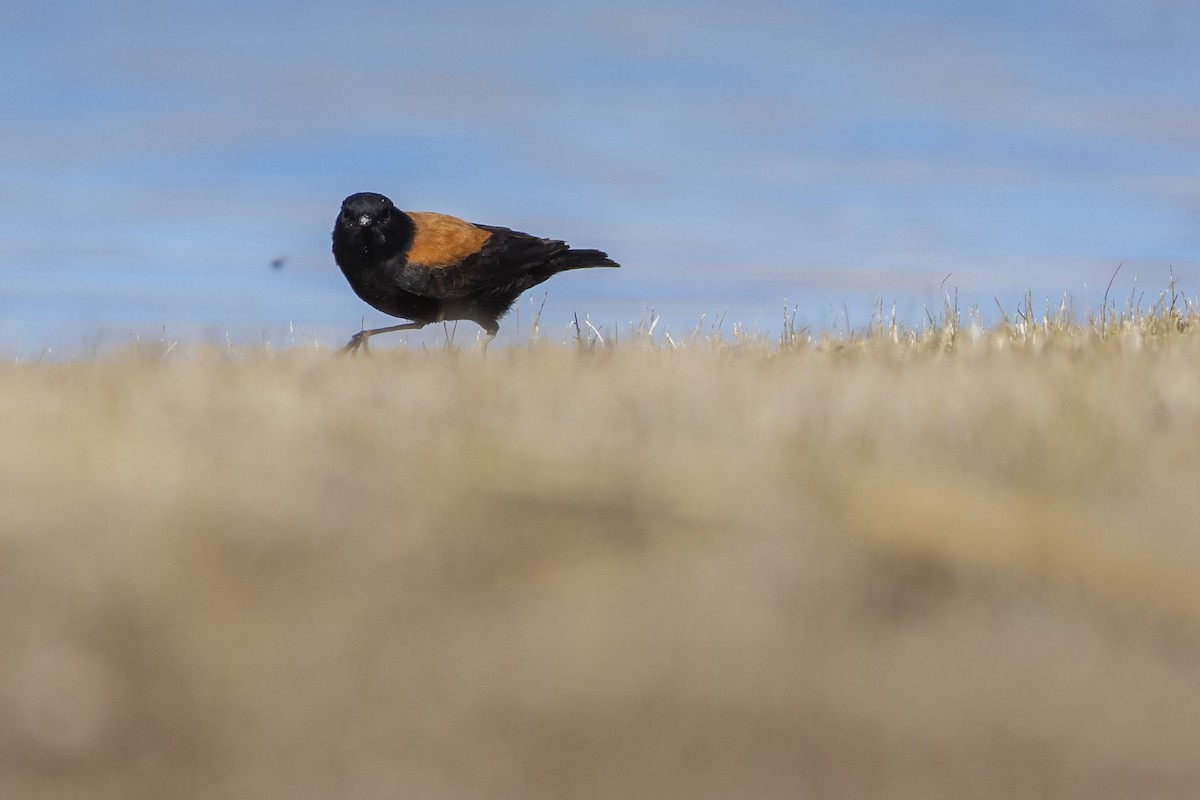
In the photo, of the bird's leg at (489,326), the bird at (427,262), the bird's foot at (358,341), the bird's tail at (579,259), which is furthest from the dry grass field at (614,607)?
the bird's tail at (579,259)

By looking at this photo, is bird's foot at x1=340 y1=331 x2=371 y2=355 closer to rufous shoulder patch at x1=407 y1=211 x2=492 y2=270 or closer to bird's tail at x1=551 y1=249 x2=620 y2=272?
rufous shoulder patch at x1=407 y1=211 x2=492 y2=270

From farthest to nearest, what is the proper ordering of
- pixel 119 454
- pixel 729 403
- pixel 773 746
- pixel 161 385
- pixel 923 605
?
pixel 161 385
pixel 729 403
pixel 119 454
pixel 923 605
pixel 773 746

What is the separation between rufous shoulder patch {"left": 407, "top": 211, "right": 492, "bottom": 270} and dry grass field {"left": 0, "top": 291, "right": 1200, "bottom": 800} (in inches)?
182

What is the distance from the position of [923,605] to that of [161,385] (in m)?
3.11

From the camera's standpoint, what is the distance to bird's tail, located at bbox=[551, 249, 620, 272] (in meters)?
9.58

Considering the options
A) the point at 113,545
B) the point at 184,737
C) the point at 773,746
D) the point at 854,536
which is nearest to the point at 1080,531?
the point at 854,536

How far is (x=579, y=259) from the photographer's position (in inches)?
382

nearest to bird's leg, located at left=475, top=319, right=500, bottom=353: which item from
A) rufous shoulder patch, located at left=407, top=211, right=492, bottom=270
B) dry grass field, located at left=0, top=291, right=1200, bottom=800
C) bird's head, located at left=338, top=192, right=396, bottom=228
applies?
rufous shoulder patch, located at left=407, top=211, right=492, bottom=270

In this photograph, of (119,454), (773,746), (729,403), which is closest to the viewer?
(773,746)

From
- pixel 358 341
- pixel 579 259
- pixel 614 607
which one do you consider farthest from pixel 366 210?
pixel 614 607

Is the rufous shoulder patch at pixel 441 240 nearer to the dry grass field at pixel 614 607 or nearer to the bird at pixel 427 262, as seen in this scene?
the bird at pixel 427 262

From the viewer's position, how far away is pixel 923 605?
3199mm

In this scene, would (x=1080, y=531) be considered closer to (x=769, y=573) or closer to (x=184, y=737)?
(x=769, y=573)

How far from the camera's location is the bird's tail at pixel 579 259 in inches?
377
